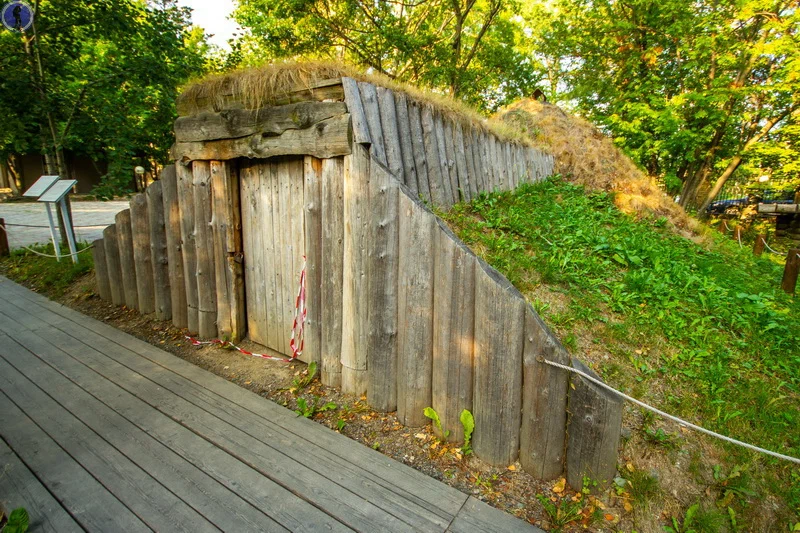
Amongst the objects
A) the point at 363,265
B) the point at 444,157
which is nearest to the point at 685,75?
the point at 444,157

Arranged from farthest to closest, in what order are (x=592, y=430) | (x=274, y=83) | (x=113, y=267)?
(x=113, y=267) → (x=274, y=83) → (x=592, y=430)

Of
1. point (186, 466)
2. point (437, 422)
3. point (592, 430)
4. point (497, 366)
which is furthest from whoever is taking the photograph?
point (437, 422)

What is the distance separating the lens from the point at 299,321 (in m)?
3.89

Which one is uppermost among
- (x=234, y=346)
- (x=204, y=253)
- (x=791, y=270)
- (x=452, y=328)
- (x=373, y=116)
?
(x=373, y=116)

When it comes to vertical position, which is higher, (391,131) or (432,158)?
(391,131)

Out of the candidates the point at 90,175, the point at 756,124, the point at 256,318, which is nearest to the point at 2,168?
the point at 90,175

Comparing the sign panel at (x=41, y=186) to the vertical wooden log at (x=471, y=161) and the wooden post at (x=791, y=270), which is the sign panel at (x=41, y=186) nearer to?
the vertical wooden log at (x=471, y=161)

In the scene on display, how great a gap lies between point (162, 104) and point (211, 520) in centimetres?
750

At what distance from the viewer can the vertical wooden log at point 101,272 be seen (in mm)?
5844

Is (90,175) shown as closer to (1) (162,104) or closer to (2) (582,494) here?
(1) (162,104)

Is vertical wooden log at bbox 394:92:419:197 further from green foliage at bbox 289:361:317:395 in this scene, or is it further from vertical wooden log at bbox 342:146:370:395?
green foliage at bbox 289:361:317:395

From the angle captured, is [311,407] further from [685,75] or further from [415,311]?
[685,75]

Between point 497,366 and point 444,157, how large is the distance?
2.86 m

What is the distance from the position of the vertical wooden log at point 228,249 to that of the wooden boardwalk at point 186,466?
81 cm
